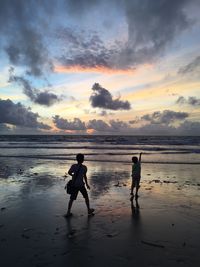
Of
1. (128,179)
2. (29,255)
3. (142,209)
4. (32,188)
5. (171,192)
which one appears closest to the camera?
(29,255)

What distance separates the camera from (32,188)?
1438 centimetres

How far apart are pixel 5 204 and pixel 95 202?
321 centimetres

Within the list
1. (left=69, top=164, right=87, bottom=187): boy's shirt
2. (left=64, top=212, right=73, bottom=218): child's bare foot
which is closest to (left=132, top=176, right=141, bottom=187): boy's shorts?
(left=69, top=164, right=87, bottom=187): boy's shirt

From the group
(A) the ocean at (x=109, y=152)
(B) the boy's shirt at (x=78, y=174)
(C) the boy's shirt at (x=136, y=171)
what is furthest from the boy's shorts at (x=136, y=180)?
(A) the ocean at (x=109, y=152)

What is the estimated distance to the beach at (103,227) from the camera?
6.59 m

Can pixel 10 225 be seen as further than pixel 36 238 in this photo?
Yes

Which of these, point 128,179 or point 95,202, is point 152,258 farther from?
point 128,179

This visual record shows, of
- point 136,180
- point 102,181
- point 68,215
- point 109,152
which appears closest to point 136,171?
point 136,180

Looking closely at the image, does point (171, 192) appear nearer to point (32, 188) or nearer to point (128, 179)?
point (128, 179)

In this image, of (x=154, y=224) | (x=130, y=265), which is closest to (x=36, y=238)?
(x=130, y=265)

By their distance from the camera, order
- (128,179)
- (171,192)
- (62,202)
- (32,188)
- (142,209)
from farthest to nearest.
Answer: (128,179) → (32,188) → (171,192) → (62,202) → (142,209)

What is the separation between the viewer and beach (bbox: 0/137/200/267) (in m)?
6.59

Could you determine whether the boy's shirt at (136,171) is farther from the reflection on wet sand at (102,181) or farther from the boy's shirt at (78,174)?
the boy's shirt at (78,174)

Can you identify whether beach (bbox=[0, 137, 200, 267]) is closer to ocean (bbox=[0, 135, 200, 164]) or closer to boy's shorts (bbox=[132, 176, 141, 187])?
boy's shorts (bbox=[132, 176, 141, 187])
